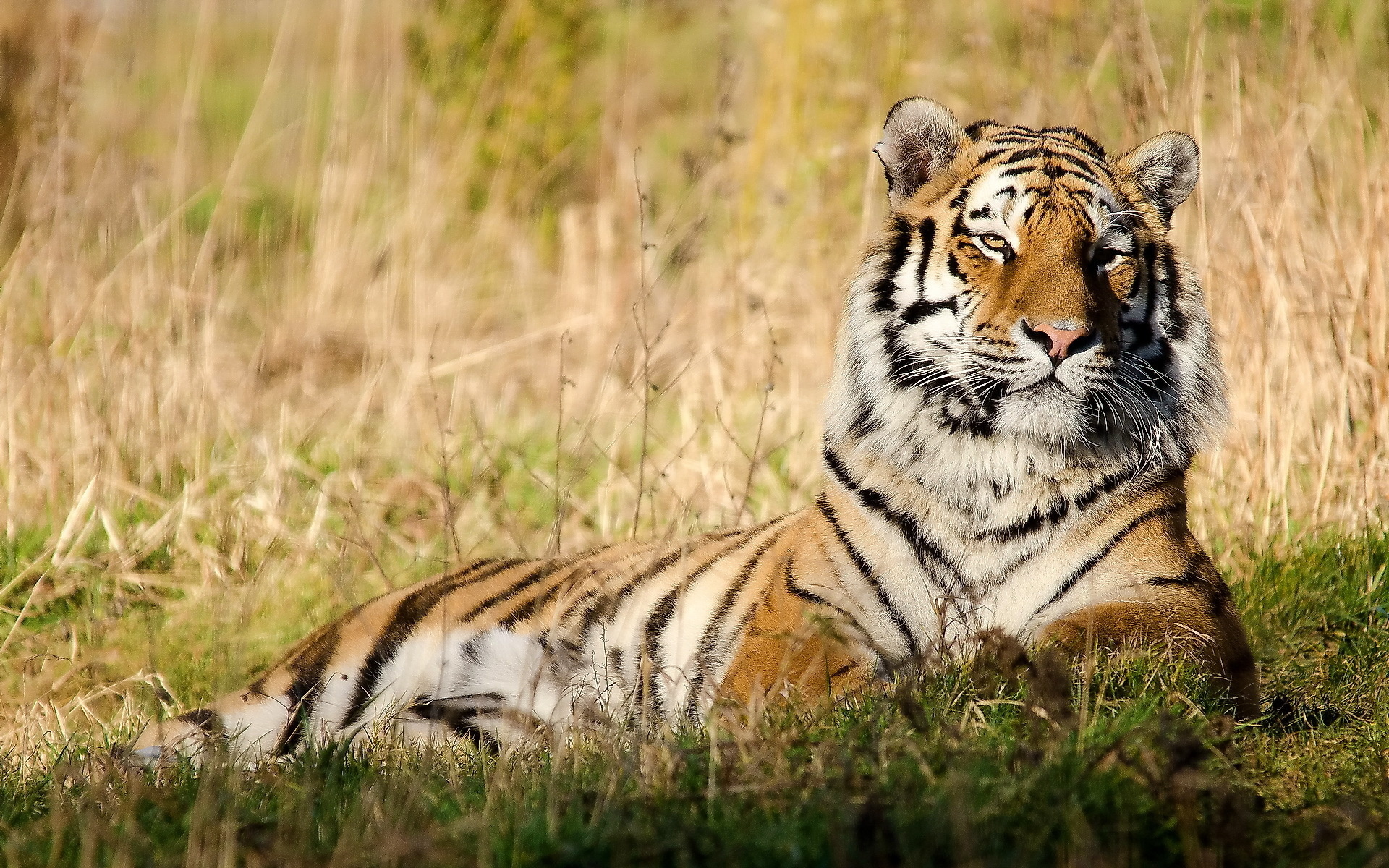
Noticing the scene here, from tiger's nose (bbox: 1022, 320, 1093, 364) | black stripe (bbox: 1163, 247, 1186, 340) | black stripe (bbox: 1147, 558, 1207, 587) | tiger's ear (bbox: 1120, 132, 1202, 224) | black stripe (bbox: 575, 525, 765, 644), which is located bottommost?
black stripe (bbox: 575, 525, 765, 644)

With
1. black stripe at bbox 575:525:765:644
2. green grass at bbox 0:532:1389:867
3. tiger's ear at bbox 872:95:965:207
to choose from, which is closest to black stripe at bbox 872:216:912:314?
tiger's ear at bbox 872:95:965:207

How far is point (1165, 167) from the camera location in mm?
3303

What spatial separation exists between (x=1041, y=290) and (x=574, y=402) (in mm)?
3340

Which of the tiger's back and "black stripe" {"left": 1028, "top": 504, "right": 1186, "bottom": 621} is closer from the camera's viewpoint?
"black stripe" {"left": 1028, "top": 504, "right": 1186, "bottom": 621}

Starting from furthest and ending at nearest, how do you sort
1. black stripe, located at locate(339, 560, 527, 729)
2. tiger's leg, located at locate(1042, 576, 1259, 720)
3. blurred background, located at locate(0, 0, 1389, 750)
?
blurred background, located at locate(0, 0, 1389, 750)
black stripe, located at locate(339, 560, 527, 729)
tiger's leg, located at locate(1042, 576, 1259, 720)

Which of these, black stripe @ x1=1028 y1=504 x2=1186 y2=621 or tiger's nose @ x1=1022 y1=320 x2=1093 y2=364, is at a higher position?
tiger's nose @ x1=1022 y1=320 x2=1093 y2=364

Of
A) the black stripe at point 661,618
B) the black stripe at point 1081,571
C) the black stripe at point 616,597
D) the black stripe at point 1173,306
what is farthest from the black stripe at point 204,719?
the black stripe at point 1173,306

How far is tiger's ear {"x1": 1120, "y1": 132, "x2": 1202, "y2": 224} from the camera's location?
327cm

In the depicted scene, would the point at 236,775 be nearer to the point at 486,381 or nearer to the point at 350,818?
the point at 350,818

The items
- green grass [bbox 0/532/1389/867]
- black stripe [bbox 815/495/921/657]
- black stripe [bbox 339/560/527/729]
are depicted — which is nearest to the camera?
green grass [bbox 0/532/1389/867]

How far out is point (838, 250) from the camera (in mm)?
5945

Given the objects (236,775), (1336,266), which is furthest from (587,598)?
(1336,266)

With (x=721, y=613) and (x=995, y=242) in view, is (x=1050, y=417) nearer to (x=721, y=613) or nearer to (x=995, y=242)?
(x=995, y=242)

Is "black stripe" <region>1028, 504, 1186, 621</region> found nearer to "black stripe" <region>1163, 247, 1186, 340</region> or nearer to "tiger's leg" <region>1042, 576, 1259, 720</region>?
"tiger's leg" <region>1042, 576, 1259, 720</region>
